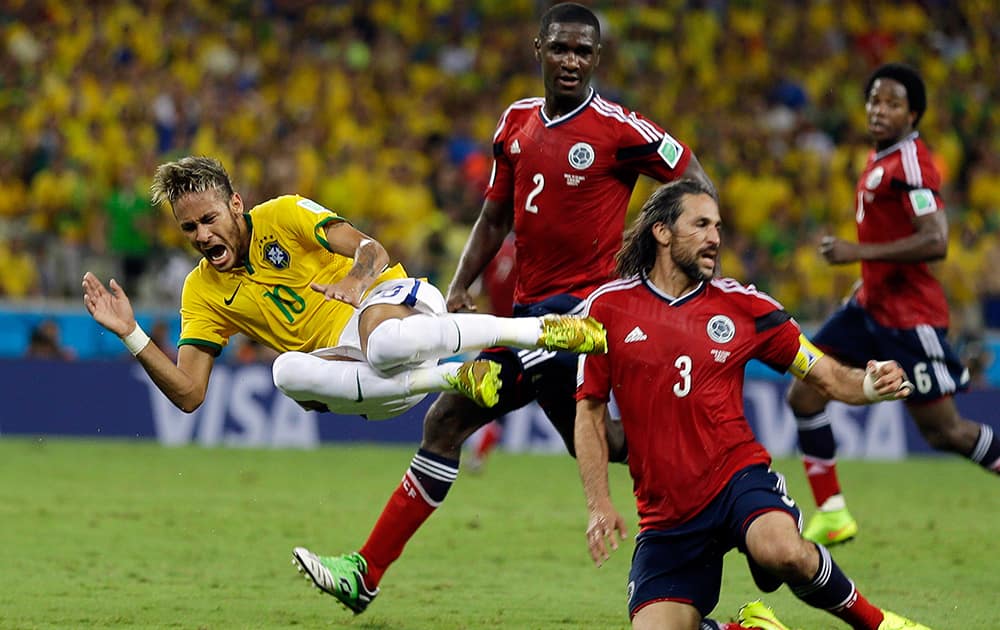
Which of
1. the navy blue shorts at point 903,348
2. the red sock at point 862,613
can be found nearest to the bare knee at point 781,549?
the red sock at point 862,613

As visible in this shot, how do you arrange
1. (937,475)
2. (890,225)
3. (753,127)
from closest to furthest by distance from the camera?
(890,225) → (937,475) → (753,127)

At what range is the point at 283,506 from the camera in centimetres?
1152

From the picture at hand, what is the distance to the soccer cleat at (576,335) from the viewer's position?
623cm

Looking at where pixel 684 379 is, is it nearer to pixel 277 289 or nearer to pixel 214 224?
pixel 277 289

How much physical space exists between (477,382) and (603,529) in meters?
1.29

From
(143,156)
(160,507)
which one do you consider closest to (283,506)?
(160,507)

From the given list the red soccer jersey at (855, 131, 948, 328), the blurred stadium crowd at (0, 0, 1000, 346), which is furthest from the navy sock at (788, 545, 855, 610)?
the blurred stadium crowd at (0, 0, 1000, 346)

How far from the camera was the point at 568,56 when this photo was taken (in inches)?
290

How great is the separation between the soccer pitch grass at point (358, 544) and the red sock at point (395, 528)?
0.28 m

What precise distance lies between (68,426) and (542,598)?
9.67m

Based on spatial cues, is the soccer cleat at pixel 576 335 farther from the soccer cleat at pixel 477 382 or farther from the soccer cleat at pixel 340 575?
the soccer cleat at pixel 340 575

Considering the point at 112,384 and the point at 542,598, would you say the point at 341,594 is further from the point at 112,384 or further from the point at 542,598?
the point at 112,384

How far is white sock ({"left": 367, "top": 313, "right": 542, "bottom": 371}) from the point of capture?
22.2ft

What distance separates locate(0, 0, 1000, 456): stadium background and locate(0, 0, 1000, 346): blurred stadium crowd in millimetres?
38
